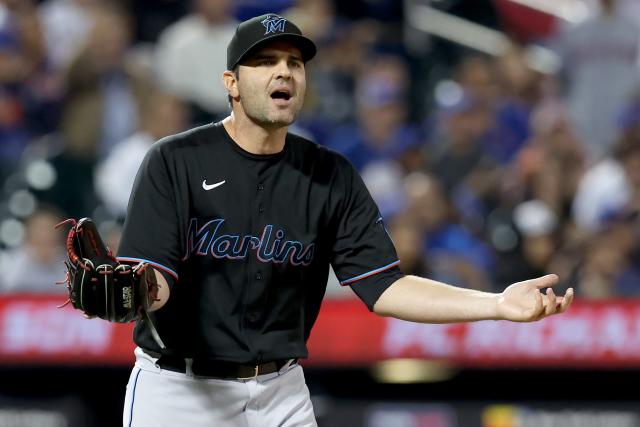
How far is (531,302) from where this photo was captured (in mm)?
2918

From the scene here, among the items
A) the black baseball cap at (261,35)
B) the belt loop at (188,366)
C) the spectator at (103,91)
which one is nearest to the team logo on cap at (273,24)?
the black baseball cap at (261,35)

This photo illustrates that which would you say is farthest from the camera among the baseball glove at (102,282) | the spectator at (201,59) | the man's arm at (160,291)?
the spectator at (201,59)

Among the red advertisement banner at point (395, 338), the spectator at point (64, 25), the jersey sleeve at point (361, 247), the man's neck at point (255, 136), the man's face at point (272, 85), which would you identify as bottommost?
the red advertisement banner at point (395, 338)

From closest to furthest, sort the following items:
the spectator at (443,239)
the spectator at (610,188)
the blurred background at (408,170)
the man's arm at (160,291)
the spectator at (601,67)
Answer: the man's arm at (160,291) → the blurred background at (408,170) → the spectator at (443,239) → the spectator at (610,188) → the spectator at (601,67)

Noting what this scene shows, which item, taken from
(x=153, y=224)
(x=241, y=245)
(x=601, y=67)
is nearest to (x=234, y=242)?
(x=241, y=245)

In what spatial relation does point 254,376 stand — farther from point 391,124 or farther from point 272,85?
point 391,124

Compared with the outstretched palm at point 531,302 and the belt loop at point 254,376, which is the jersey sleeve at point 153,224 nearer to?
the belt loop at point 254,376

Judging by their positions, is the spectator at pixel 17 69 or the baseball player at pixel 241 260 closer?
the baseball player at pixel 241 260

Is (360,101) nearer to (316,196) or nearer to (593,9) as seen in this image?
(593,9)

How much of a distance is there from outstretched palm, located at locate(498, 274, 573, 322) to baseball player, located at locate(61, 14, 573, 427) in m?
0.10

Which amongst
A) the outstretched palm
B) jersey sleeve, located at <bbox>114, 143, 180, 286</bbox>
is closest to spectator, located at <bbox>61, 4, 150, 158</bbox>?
jersey sleeve, located at <bbox>114, 143, 180, 286</bbox>

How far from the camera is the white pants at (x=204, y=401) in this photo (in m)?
3.20

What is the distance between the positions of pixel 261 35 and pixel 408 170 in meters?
3.98

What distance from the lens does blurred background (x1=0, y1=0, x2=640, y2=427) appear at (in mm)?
5680
